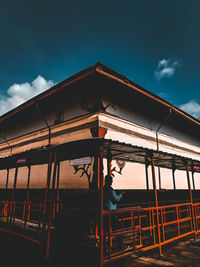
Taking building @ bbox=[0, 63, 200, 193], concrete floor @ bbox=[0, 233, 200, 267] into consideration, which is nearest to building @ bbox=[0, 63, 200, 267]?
building @ bbox=[0, 63, 200, 193]

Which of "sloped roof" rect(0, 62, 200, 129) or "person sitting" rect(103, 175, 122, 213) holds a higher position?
"sloped roof" rect(0, 62, 200, 129)

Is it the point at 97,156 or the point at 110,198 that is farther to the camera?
the point at 97,156

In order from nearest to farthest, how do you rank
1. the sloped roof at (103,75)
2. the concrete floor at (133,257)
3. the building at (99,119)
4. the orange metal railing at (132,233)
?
the concrete floor at (133,257)
the orange metal railing at (132,233)
the sloped roof at (103,75)
the building at (99,119)

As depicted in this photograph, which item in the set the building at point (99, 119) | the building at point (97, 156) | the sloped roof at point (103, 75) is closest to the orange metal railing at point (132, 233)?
the building at point (97, 156)

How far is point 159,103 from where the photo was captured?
25.0ft

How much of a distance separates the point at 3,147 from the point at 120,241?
9.17 metres

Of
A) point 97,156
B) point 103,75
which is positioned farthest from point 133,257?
point 103,75

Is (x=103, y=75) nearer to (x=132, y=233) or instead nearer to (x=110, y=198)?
(x=110, y=198)

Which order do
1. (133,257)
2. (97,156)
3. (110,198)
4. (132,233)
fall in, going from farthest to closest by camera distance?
1. (132,233)
2. (97,156)
3. (110,198)
4. (133,257)

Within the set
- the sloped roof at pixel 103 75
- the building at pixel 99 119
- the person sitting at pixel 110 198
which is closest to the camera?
the person sitting at pixel 110 198

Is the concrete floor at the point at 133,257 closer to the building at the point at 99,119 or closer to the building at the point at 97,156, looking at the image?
the building at the point at 97,156

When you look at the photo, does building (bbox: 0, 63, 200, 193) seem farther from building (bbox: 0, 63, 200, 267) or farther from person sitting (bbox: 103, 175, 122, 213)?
person sitting (bbox: 103, 175, 122, 213)

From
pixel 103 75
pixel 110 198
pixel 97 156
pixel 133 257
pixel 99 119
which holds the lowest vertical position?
pixel 133 257

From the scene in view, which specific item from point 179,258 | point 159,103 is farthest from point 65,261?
point 159,103
